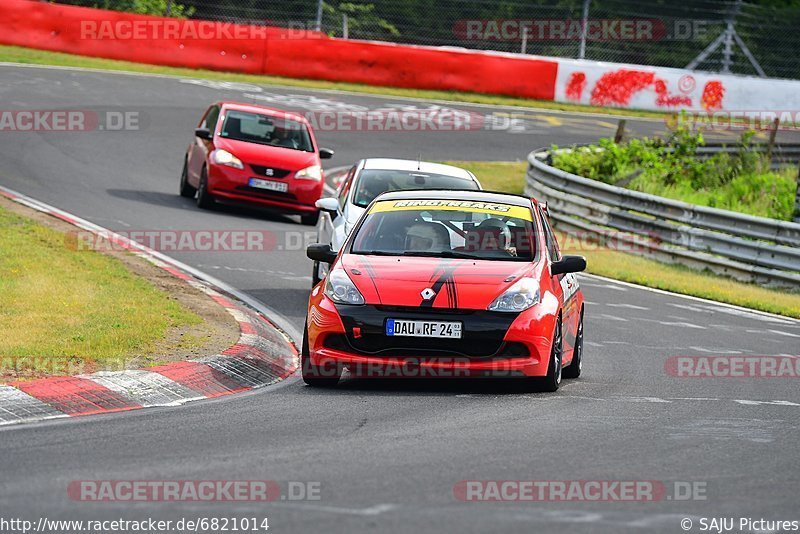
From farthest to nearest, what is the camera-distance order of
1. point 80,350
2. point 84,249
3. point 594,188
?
point 594,188 → point 84,249 → point 80,350

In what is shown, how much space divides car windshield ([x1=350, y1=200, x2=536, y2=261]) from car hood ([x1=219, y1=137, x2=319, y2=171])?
404 inches

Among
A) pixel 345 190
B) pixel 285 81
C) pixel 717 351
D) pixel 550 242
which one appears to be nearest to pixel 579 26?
pixel 285 81

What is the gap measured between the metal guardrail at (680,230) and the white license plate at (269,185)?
16.1ft

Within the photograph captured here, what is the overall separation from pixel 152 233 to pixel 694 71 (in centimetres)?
2559

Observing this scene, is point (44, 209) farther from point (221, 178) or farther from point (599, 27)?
point (599, 27)

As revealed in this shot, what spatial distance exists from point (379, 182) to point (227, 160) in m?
6.82

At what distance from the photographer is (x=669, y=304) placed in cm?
1641

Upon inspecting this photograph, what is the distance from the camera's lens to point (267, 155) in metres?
21.2

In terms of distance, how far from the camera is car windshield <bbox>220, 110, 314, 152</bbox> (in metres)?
21.7

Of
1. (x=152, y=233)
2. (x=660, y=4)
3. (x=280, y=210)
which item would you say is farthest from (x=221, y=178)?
(x=660, y=4)

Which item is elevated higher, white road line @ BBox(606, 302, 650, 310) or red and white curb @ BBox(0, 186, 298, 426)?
red and white curb @ BBox(0, 186, 298, 426)

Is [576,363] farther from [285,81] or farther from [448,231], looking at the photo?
[285,81]

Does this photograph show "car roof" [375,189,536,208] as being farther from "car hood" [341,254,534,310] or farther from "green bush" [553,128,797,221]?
"green bush" [553,128,797,221]

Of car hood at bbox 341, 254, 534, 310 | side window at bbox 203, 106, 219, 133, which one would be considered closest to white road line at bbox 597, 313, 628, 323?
car hood at bbox 341, 254, 534, 310
